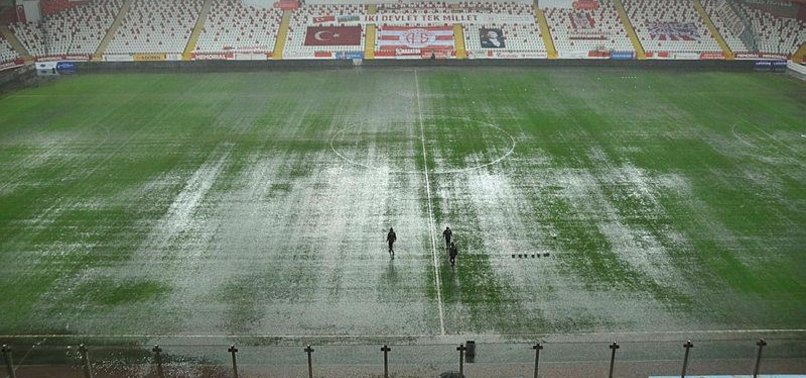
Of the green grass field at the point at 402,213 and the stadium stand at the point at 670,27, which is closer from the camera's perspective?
the green grass field at the point at 402,213

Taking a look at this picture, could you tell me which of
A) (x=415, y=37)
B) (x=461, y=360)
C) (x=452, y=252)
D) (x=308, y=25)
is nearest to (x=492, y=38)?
(x=415, y=37)

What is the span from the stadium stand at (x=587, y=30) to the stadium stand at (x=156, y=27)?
107 ft

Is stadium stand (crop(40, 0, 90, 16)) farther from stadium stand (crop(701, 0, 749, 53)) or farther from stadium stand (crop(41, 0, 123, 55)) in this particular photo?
stadium stand (crop(701, 0, 749, 53))

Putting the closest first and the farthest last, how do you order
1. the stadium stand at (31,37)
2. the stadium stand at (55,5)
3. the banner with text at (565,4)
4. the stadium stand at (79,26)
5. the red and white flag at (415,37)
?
the stadium stand at (31,37)
the stadium stand at (79,26)
the red and white flag at (415,37)
the stadium stand at (55,5)
the banner with text at (565,4)

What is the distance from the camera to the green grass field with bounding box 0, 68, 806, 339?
1881 centimetres

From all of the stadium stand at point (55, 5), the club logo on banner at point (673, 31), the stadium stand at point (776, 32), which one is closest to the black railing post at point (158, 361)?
the club logo on banner at point (673, 31)

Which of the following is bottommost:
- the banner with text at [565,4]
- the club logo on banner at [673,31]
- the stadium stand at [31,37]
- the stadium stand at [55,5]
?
the club logo on banner at [673,31]

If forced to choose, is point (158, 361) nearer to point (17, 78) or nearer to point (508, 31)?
point (17, 78)

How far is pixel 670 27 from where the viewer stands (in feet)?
185

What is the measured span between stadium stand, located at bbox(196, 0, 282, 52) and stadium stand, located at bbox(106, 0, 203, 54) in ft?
5.70

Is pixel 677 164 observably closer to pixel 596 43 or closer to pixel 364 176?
pixel 364 176

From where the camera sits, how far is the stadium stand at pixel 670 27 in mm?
53875

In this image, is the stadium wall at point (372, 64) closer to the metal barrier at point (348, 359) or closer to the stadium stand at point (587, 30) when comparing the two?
the stadium stand at point (587, 30)

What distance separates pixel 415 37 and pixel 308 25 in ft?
32.6
